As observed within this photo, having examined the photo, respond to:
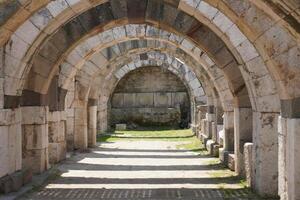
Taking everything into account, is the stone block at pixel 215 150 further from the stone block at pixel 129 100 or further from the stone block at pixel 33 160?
the stone block at pixel 129 100

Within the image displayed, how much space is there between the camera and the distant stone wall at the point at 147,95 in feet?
80.5

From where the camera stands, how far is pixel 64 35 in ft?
33.3

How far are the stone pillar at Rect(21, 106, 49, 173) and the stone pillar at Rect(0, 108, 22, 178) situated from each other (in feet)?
4.48

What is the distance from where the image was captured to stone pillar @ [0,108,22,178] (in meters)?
7.39

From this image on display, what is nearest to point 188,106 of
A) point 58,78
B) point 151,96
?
point 151,96

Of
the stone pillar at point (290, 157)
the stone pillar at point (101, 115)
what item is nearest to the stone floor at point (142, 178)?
the stone pillar at point (290, 157)

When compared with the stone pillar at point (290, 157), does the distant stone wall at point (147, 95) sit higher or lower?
higher

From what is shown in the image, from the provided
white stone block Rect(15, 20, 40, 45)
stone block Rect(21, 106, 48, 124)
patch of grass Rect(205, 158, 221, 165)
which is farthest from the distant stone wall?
white stone block Rect(15, 20, 40, 45)

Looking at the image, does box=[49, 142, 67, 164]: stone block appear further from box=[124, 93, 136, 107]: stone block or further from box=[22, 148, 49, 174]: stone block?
box=[124, 93, 136, 107]: stone block

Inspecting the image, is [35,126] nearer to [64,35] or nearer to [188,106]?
[64,35]

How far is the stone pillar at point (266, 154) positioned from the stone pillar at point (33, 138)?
155 inches

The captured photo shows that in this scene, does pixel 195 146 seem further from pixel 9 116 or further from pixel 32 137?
pixel 9 116

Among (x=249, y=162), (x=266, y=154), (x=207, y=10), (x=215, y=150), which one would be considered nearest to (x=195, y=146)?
(x=215, y=150)

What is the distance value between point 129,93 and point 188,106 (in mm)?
2756
